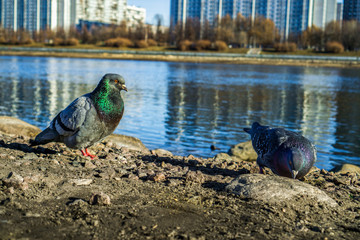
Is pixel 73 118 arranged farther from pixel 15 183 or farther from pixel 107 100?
pixel 15 183

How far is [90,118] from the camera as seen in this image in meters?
6.46

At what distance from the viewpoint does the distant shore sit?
3891 inches

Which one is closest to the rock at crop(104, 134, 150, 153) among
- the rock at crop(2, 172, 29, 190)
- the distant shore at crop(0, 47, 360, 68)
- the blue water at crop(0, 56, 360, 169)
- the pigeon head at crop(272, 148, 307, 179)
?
the blue water at crop(0, 56, 360, 169)

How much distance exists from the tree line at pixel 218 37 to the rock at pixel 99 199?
123 metres

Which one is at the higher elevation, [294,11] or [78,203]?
[294,11]

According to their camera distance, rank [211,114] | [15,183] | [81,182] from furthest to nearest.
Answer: [211,114] < [81,182] < [15,183]

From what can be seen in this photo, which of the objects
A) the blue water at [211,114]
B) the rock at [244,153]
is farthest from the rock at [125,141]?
the rock at [244,153]

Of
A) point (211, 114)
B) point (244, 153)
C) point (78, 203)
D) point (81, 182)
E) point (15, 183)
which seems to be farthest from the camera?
point (211, 114)

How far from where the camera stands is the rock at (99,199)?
15.3 feet

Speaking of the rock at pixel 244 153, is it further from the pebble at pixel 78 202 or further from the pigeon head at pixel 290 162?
the pebble at pixel 78 202

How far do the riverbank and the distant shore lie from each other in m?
95.8

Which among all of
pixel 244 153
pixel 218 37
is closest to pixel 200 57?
pixel 218 37

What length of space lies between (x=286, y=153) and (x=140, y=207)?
2.15m

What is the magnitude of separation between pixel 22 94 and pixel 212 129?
1482cm
